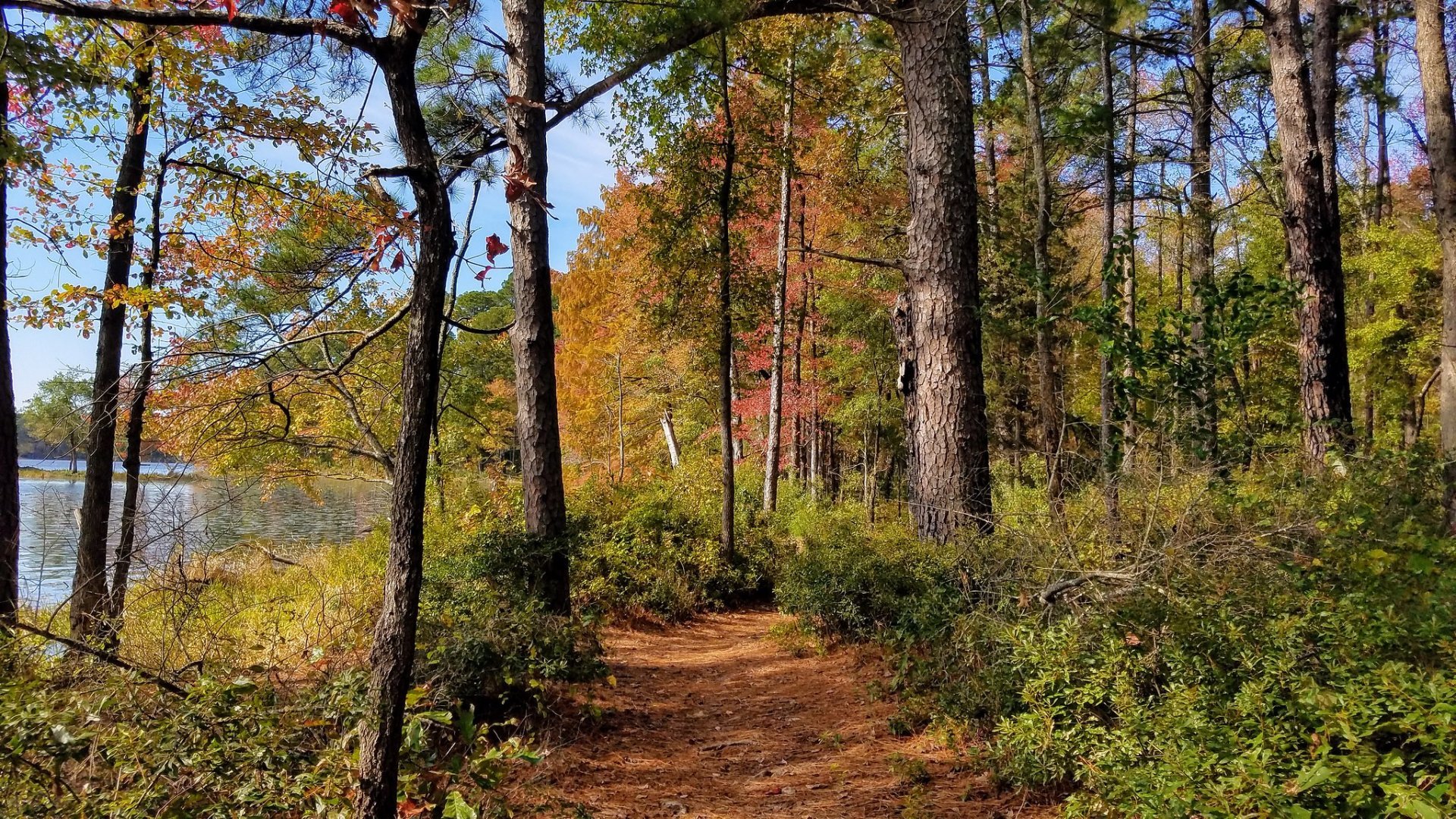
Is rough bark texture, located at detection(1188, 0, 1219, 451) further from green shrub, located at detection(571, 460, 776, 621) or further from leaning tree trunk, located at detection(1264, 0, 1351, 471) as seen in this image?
green shrub, located at detection(571, 460, 776, 621)

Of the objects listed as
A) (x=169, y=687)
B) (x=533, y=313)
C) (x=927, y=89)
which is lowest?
(x=169, y=687)

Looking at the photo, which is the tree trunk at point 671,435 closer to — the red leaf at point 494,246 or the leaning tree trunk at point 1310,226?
the leaning tree trunk at point 1310,226

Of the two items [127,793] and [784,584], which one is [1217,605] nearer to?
[127,793]

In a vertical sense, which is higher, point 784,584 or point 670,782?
point 784,584

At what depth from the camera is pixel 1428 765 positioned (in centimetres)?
195

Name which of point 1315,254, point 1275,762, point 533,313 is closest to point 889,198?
point 1315,254

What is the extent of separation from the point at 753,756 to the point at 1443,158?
7.37m

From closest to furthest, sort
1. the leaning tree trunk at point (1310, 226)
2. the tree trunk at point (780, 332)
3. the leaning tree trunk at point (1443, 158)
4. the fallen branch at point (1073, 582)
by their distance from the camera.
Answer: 1. the fallen branch at point (1073, 582)
2. the leaning tree trunk at point (1443, 158)
3. the leaning tree trunk at point (1310, 226)
4. the tree trunk at point (780, 332)

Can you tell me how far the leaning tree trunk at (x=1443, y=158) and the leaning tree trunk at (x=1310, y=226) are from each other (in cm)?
70

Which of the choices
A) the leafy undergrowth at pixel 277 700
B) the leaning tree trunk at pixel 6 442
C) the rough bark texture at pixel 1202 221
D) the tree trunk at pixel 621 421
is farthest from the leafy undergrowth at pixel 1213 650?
the tree trunk at pixel 621 421

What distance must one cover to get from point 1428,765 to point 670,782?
3.52 metres

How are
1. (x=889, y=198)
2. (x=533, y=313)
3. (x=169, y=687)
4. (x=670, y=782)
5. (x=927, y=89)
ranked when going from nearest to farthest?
(x=169, y=687) < (x=670, y=782) < (x=927, y=89) < (x=533, y=313) < (x=889, y=198)

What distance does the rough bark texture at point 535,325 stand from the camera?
252 inches

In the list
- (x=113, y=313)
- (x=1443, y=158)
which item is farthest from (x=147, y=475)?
(x=1443, y=158)
